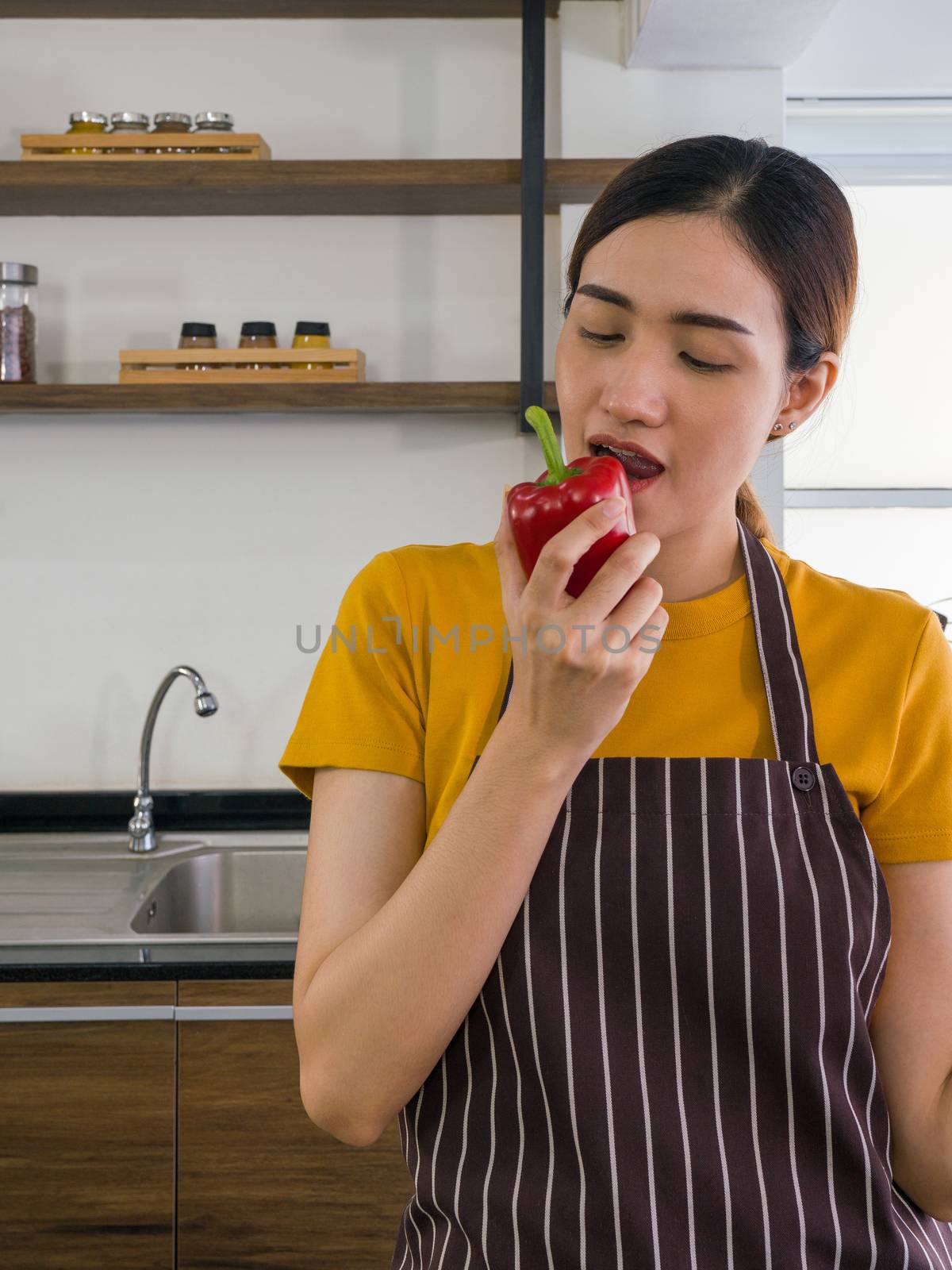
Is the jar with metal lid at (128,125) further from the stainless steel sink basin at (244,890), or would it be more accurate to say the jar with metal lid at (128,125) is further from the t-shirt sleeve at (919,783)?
the t-shirt sleeve at (919,783)

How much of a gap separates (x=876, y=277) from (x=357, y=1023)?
1981mm

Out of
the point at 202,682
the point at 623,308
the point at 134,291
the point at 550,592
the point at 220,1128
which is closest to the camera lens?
the point at 550,592

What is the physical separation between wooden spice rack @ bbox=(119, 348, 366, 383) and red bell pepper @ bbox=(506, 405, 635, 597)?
50.7 inches

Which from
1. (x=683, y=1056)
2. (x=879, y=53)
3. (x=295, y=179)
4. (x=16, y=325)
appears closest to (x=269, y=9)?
(x=295, y=179)

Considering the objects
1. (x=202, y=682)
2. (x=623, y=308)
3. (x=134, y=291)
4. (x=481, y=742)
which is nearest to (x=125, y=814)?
(x=202, y=682)

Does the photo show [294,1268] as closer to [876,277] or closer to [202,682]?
[202,682]

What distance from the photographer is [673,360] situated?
33.2 inches

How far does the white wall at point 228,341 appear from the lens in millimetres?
2213

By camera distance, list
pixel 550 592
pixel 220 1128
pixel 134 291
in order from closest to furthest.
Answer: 1. pixel 550 592
2. pixel 220 1128
3. pixel 134 291

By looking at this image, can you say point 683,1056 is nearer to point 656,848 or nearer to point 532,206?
point 656,848

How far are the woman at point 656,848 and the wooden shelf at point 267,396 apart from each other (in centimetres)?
111

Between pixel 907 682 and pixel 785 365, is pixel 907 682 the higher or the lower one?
the lower one

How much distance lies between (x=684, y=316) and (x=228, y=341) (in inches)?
61.7

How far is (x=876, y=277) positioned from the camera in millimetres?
2270
